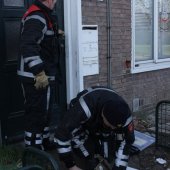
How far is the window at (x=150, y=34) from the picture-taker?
22.9 feet

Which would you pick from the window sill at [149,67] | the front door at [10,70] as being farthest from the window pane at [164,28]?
the front door at [10,70]

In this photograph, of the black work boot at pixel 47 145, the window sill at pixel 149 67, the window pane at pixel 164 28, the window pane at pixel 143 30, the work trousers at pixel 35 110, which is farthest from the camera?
the window pane at pixel 164 28

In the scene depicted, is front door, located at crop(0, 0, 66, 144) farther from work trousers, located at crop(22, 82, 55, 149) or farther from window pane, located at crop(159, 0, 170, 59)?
window pane, located at crop(159, 0, 170, 59)

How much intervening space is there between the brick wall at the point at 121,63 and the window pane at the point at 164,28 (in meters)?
0.48

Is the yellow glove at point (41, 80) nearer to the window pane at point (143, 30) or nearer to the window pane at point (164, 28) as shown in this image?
the window pane at point (143, 30)

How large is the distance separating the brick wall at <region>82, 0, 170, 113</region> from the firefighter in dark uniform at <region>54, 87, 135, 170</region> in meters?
2.13

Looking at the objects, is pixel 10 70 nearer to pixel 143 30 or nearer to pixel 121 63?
pixel 121 63

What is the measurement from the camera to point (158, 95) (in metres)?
7.50

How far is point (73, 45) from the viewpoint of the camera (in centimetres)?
556

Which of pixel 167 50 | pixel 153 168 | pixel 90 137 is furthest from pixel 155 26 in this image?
pixel 90 137

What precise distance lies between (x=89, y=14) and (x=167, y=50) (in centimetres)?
280

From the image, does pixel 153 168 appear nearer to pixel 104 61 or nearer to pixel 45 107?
pixel 45 107

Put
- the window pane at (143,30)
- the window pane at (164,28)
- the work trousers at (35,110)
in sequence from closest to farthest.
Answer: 1. the work trousers at (35,110)
2. the window pane at (143,30)
3. the window pane at (164,28)

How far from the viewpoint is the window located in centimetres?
697
